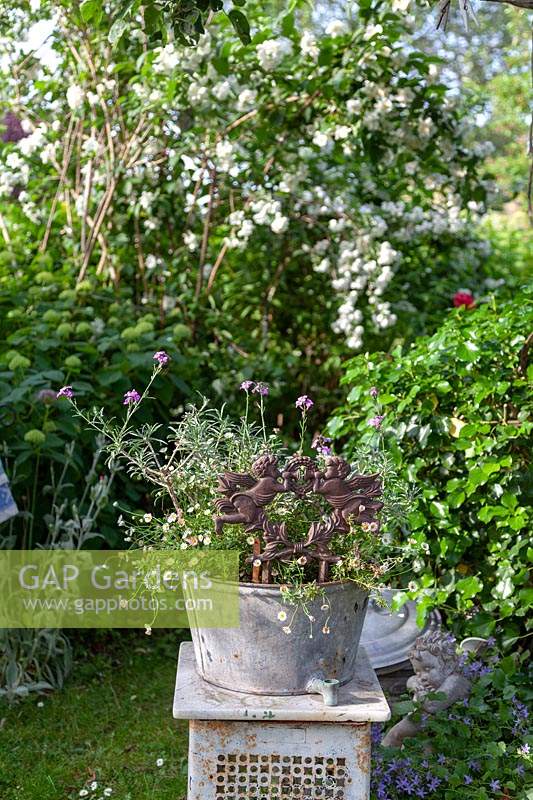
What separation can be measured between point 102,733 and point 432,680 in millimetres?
1114

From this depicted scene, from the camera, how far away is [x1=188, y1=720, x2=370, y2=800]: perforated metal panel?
1803 millimetres

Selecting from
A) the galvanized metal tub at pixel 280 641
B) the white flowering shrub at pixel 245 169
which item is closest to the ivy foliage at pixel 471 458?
the galvanized metal tub at pixel 280 641

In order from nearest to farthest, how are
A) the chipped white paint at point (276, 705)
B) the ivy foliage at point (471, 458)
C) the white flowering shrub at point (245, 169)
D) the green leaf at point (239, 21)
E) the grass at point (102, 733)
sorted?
the chipped white paint at point (276, 705), the green leaf at point (239, 21), the grass at point (102, 733), the ivy foliage at point (471, 458), the white flowering shrub at point (245, 169)

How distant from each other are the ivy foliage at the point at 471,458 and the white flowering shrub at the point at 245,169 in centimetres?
132

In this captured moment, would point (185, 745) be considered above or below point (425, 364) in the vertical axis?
below

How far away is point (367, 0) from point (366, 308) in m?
Result: 1.47

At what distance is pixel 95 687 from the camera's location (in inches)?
127

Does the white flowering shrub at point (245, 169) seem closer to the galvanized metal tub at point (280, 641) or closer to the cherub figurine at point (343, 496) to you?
the cherub figurine at point (343, 496)

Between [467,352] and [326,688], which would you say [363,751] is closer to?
[326,688]

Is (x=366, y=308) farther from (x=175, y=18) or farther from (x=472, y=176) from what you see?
(x=175, y=18)

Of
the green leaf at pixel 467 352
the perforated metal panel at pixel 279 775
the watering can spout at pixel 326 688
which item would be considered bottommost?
the perforated metal panel at pixel 279 775

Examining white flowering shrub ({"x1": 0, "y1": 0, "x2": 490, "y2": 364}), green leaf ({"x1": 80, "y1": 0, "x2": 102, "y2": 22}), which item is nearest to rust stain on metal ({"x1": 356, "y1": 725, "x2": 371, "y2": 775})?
green leaf ({"x1": 80, "y1": 0, "x2": 102, "y2": 22})

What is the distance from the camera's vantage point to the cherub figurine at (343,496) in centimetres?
183

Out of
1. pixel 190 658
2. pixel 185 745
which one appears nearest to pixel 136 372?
pixel 185 745
